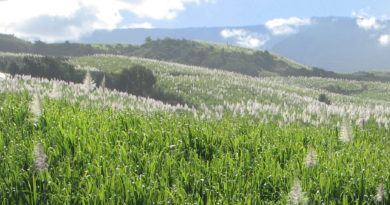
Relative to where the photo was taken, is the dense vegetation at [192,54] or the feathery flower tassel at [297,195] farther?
the dense vegetation at [192,54]

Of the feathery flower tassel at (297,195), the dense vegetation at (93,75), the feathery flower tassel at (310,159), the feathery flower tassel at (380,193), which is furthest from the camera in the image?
the dense vegetation at (93,75)

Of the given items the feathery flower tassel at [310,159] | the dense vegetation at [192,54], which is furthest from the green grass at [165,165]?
the dense vegetation at [192,54]

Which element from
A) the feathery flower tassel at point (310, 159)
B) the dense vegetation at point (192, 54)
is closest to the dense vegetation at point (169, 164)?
the feathery flower tassel at point (310, 159)

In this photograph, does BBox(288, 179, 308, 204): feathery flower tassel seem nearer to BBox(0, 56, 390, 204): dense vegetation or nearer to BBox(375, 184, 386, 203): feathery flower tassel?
BBox(0, 56, 390, 204): dense vegetation

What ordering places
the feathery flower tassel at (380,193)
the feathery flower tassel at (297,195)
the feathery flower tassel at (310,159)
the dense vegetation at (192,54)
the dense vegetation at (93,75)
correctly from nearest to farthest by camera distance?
the feathery flower tassel at (297,195) → the feathery flower tassel at (380,193) → the feathery flower tassel at (310,159) → the dense vegetation at (93,75) → the dense vegetation at (192,54)

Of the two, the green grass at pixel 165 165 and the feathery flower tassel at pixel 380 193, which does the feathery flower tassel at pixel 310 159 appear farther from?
the feathery flower tassel at pixel 380 193

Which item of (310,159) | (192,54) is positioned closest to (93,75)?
(310,159)

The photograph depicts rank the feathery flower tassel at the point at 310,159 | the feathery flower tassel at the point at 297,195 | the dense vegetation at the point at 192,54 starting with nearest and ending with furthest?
the feathery flower tassel at the point at 297,195 < the feathery flower tassel at the point at 310,159 < the dense vegetation at the point at 192,54

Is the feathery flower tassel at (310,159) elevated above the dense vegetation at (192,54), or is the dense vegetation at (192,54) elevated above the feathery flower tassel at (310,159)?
the dense vegetation at (192,54)

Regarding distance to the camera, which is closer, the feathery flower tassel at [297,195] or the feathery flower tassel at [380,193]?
the feathery flower tassel at [297,195]

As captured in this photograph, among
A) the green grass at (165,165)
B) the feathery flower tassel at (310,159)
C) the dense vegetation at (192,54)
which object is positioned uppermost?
the dense vegetation at (192,54)

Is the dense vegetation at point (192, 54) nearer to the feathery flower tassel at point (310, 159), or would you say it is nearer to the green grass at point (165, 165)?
the green grass at point (165, 165)

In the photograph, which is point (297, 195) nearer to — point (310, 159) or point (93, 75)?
point (310, 159)

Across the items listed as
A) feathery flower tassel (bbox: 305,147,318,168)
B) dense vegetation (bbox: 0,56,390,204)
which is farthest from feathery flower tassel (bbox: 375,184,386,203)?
feathery flower tassel (bbox: 305,147,318,168)
